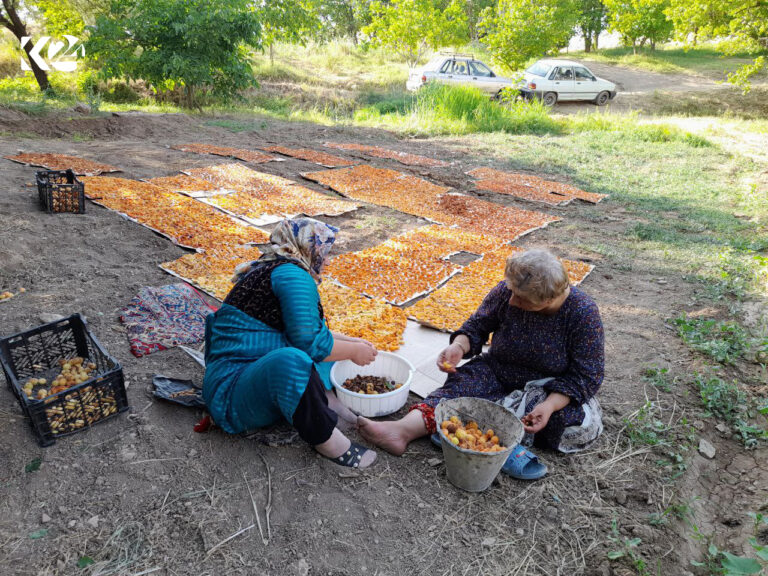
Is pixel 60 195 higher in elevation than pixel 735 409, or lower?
higher

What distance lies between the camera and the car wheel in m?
16.0

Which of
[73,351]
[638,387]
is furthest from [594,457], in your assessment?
[73,351]

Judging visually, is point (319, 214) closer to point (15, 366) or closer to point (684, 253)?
point (15, 366)

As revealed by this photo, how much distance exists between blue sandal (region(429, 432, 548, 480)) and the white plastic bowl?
2.03ft

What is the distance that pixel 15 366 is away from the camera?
2.39 meters

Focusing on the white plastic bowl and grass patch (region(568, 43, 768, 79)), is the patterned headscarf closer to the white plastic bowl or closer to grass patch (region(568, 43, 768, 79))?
the white plastic bowl

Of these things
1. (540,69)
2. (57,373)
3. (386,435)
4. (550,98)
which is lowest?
(386,435)

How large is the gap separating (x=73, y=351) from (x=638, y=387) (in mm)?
3249

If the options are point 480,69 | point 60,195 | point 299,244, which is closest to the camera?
point 299,244

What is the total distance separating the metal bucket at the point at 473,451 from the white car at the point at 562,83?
50.1 feet

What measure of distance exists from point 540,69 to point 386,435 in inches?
650

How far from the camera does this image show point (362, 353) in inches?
92.0

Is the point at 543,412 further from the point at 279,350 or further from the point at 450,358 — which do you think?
the point at 279,350

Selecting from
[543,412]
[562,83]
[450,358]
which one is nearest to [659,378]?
[543,412]
